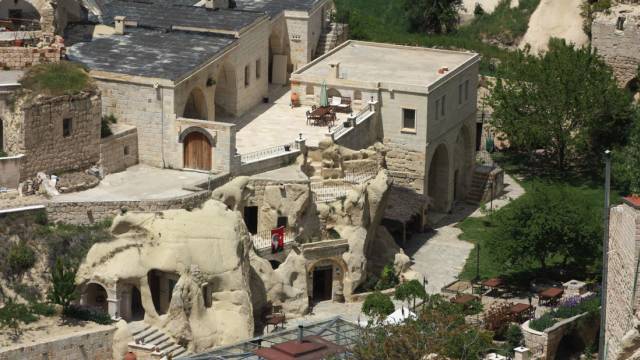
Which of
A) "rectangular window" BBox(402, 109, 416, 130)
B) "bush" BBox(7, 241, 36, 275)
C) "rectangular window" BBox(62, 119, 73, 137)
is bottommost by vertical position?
"bush" BBox(7, 241, 36, 275)

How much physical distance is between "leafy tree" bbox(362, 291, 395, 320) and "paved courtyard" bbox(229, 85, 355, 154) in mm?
9285

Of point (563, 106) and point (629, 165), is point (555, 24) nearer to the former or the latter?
point (563, 106)

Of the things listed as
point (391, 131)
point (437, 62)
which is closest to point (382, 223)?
point (391, 131)

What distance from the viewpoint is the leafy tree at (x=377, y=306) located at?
72188 millimetres

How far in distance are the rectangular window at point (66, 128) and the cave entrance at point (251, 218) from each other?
7.74 meters

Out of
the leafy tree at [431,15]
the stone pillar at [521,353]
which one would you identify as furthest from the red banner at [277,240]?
the leafy tree at [431,15]

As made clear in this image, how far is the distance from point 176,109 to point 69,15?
8.52 meters

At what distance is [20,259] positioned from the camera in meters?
68.6

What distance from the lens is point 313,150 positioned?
79.8 meters

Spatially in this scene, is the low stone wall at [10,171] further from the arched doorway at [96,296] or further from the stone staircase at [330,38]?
the stone staircase at [330,38]

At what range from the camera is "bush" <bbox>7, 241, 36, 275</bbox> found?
68.6 metres

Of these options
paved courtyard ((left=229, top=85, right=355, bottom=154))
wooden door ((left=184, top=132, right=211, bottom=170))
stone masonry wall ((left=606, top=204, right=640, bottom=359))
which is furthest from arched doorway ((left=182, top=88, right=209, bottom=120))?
stone masonry wall ((left=606, top=204, right=640, bottom=359))

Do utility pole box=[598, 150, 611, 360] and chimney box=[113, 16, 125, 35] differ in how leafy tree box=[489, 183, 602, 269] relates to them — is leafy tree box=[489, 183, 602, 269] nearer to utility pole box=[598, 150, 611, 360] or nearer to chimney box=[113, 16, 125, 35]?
chimney box=[113, 16, 125, 35]

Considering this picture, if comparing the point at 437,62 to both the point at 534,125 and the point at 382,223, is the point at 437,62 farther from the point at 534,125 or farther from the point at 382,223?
the point at 382,223
